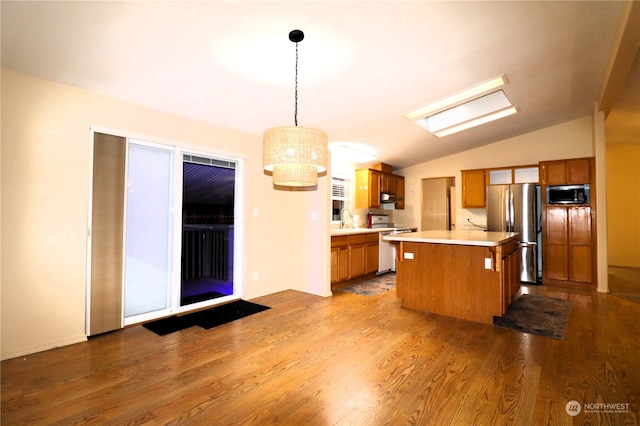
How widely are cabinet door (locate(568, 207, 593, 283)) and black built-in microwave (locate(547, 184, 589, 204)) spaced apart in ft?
0.47

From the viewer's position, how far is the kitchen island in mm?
3174

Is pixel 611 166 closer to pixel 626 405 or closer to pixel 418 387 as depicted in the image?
pixel 626 405

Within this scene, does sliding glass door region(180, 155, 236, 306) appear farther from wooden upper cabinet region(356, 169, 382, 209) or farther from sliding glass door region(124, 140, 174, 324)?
wooden upper cabinet region(356, 169, 382, 209)

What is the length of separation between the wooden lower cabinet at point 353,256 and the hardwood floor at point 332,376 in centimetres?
144

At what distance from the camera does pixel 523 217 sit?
527 centimetres

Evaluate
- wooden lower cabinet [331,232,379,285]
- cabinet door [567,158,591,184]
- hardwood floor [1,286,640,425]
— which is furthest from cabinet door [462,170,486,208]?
hardwood floor [1,286,640,425]

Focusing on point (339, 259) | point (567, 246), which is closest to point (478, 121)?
point (567, 246)

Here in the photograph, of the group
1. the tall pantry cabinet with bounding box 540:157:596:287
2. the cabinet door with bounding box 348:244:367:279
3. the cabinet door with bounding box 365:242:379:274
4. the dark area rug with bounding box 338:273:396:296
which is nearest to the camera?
the dark area rug with bounding box 338:273:396:296

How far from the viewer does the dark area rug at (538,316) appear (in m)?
3.02

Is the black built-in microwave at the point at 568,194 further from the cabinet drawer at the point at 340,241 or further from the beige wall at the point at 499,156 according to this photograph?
the cabinet drawer at the point at 340,241

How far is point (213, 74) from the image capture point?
2.74 meters

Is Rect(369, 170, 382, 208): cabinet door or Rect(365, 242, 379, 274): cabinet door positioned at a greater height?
Rect(369, 170, 382, 208): cabinet door

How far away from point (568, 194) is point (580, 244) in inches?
33.6

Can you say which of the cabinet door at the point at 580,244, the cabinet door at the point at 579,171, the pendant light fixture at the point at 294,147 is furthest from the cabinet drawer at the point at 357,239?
the cabinet door at the point at 579,171
